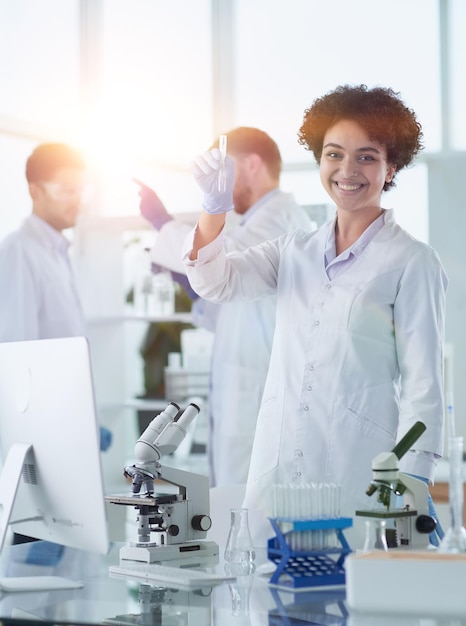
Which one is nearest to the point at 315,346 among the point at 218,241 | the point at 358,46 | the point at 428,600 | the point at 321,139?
the point at 218,241

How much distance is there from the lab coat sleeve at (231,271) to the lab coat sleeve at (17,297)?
168 centimetres

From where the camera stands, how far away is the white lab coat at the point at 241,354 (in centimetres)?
359

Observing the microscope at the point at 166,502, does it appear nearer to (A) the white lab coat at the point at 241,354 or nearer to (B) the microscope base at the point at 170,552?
(B) the microscope base at the point at 170,552

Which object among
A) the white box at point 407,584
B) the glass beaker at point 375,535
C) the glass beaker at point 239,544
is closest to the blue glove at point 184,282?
the glass beaker at point 239,544

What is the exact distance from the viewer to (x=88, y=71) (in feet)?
15.2

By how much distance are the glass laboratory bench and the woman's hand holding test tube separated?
854mm

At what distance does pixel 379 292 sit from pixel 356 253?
0.12 metres

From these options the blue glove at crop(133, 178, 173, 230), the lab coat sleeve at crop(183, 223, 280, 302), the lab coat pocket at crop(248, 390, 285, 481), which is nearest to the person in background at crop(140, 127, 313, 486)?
the blue glove at crop(133, 178, 173, 230)

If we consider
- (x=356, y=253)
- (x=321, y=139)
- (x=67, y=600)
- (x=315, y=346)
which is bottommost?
(x=67, y=600)

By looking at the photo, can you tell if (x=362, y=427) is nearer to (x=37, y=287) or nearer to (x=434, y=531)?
(x=434, y=531)

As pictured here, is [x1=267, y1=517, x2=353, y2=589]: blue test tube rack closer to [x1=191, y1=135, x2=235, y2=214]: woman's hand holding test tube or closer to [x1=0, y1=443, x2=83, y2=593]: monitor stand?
[x1=0, y1=443, x2=83, y2=593]: monitor stand

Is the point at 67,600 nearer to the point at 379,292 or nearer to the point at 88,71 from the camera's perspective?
the point at 379,292

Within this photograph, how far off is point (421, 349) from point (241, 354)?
5.59ft

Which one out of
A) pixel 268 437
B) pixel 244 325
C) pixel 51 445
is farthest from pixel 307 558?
pixel 244 325
